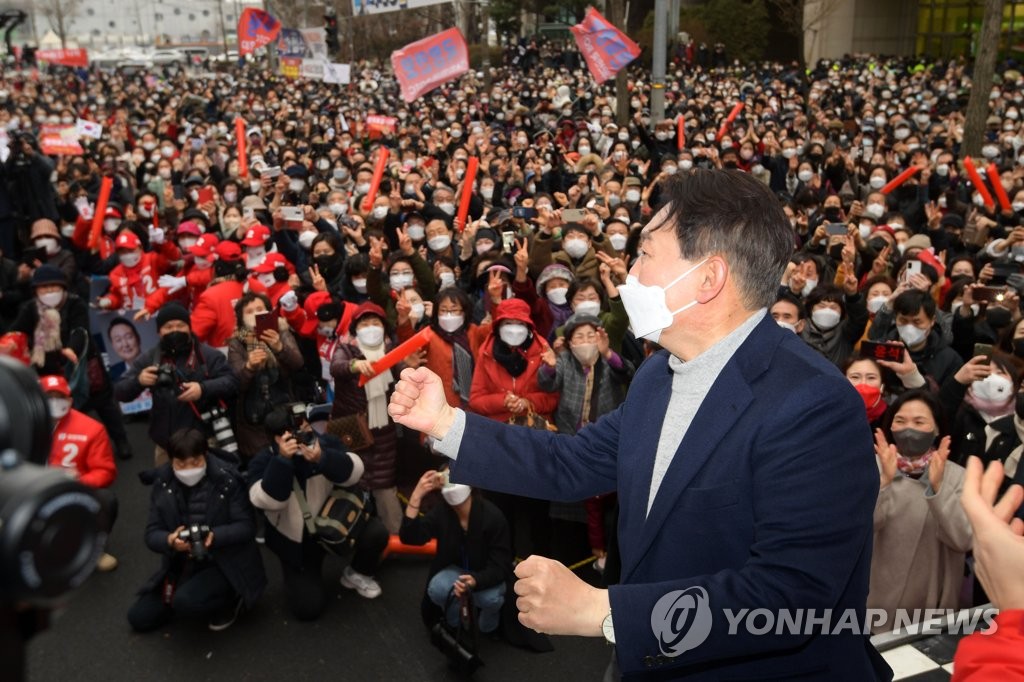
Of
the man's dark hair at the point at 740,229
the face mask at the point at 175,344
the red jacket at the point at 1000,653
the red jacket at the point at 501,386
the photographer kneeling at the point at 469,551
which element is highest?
the man's dark hair at the point at 740,229

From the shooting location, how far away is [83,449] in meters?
5.15

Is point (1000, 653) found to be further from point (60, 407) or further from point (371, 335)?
point (60, 407)

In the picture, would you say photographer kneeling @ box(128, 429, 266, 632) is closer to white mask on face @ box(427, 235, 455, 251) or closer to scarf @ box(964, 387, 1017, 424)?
white mask on face @ box(427, 235, 455, 251)

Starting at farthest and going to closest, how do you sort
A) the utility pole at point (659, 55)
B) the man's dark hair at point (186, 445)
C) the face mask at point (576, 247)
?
the utility pole at point (659, 55) → the face mask at point (576, 247) → the man's dark hair at point (186, 445)

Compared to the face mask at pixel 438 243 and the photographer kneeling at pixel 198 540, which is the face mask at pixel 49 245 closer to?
the face mask at pixel 438 243

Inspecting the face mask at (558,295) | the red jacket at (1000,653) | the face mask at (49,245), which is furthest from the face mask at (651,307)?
the face mask at (49,245)

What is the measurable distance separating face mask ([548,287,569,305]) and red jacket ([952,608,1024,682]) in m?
5.09

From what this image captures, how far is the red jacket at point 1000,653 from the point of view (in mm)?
1377

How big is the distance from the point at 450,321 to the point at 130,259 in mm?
3702

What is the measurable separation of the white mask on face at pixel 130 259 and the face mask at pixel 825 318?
5896 mm

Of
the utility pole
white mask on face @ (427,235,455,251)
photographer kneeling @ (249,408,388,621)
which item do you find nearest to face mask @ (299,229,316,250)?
white mask on face @ (427,235,455,251)

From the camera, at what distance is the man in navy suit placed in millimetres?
1443

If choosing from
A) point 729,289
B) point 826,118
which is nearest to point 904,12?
point 826,118

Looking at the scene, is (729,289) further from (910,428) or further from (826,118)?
(826,118)
